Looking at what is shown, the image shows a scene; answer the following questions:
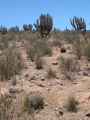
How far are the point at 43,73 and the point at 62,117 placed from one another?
3.55m

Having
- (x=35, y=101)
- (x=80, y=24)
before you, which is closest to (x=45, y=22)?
(x=80, y=24)

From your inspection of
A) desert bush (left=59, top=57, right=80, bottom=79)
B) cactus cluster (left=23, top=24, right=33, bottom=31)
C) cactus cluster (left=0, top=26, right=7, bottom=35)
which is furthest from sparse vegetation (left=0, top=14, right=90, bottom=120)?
cactus cluster (left=23, top=24, right=33, bottom=31)

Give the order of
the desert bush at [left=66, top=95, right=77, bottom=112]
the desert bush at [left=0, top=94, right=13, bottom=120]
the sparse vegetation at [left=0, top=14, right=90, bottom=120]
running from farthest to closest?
the desert bush at [left=66, top=95, right=77, bottom=112] → the sparse vegetation at [left=0, top=14, right=90, bottom=120] → the desert bush at [left=0, top=94, right=13, bottom=120]

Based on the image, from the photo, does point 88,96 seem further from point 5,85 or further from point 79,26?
point 79,26

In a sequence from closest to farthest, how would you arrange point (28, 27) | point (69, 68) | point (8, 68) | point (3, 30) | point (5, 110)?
1. point (5, 110)
2. point (8, 68)
3. point (69, 68)
4. point (3, 30)
5. point (28, 27)

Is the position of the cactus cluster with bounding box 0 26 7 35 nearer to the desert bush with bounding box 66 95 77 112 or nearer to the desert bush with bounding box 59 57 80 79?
the desert bush with bounding box 59 57 80 79

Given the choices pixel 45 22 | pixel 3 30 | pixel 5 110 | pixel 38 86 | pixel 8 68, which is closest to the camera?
pixel 5 110

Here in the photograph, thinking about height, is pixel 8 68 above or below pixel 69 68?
above

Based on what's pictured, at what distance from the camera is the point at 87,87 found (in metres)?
7.43

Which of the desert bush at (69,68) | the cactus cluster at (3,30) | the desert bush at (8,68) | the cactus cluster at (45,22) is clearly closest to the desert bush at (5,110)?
the desert bush at (8,68)

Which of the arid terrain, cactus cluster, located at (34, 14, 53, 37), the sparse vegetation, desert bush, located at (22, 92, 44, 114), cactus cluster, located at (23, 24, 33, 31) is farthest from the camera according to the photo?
cactus cluster, located at (23, 24, 33, 31)

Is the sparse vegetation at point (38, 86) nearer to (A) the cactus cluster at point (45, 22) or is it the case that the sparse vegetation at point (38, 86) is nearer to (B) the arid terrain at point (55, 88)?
(B) the arid terrain at point (55, 88)

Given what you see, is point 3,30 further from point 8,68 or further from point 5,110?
point 5,110

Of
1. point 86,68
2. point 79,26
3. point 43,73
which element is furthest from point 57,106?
point 79,26
